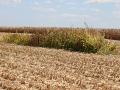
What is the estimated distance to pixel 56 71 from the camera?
41.0 ft

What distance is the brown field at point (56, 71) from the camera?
1036cm

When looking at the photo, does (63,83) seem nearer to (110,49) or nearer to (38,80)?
(38,80)

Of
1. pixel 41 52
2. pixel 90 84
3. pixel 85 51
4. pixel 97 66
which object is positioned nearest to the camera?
pixel 90 84

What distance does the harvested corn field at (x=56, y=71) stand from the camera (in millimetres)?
10363

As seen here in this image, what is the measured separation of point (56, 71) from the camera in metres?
12.5

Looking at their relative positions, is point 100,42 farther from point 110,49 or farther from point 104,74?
point 104,74

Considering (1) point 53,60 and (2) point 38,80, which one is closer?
(2) point 38,80

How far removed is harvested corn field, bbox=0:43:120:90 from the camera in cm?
1036

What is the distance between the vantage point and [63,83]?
10742 mm

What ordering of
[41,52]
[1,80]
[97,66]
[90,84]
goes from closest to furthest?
[1,80]
[90,84]
[97,66]
[41,52]

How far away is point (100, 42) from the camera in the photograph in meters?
19.8

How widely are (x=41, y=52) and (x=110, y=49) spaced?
12.3ft

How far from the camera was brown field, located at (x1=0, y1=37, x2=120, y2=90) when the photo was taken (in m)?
10.4

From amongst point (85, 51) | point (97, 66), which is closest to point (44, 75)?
point (97, 66)
